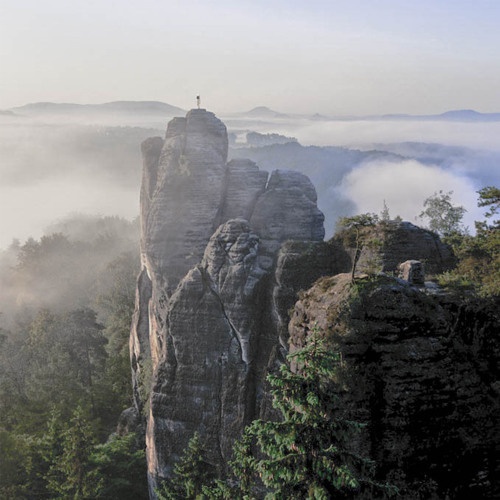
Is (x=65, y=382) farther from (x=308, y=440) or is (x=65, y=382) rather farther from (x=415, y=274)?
(x=308, y=440)

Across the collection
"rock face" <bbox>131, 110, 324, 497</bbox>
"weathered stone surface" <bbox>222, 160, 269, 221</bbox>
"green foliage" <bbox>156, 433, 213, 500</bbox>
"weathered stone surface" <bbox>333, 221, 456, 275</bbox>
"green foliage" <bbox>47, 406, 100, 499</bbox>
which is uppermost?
"weathered stone surface" <bbox>222, 160, 269, 221</bbox>

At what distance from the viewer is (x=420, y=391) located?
635 inches

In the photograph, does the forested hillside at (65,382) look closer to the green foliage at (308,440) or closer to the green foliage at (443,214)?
the green foliage at (308,440)

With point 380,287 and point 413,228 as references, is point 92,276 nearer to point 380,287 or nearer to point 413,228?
point 413,228

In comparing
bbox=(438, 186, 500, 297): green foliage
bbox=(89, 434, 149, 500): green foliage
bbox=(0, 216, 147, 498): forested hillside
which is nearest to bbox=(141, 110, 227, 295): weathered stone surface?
bbox=(89, 434, 149, 500): green foliage

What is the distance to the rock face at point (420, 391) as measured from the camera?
15969mm

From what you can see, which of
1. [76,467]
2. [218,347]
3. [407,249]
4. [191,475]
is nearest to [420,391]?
[407,249]

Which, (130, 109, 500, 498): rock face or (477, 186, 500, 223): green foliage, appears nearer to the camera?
(130, 109, 500, 498): rock face

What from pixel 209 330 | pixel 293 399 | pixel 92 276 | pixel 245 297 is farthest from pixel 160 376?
pixel 92 276

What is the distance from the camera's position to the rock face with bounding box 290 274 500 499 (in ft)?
52.4

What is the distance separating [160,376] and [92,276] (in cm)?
9703

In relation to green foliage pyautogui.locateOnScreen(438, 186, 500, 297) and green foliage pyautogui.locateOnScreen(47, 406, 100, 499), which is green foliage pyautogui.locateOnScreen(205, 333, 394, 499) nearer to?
green foliage pyautogui.locateOnScreen(438, 186, 500, 297)

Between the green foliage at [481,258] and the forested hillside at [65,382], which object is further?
the forested hillside at [65,382]

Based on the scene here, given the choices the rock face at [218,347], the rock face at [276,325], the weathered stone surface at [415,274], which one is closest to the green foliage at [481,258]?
the weathered stone surface at [415,274]
